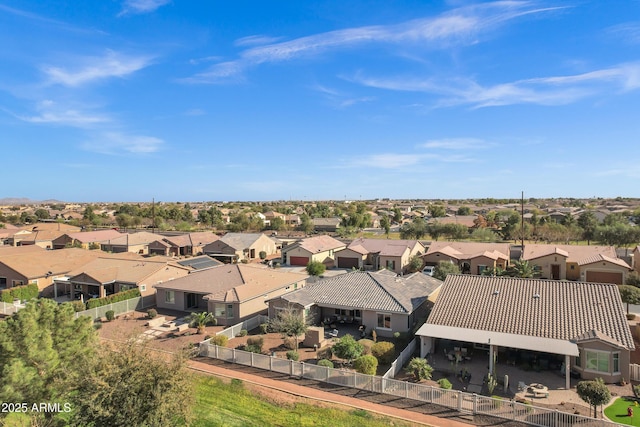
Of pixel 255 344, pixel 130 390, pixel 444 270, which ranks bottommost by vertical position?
pixel 255 344

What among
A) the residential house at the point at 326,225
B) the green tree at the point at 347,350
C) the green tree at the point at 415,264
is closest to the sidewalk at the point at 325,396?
the green tree at the point at 347,350

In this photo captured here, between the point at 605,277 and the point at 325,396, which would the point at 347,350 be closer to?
the point at 325,396

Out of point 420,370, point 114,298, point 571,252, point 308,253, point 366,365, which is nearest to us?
point 420,370

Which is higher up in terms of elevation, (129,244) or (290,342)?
(129,244)

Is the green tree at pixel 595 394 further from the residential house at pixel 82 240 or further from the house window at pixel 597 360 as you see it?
the residential house at pixel 82 240

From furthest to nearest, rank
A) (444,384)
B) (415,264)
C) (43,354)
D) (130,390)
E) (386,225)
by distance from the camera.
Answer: (386,225) → (415,264) → (444,384) → (43,354) → (130,390)

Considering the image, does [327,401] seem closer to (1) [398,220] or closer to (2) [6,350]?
(2) [6,350]

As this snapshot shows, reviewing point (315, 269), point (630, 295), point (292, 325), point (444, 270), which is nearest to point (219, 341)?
point (292, 325)
